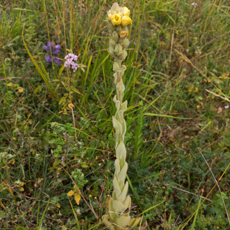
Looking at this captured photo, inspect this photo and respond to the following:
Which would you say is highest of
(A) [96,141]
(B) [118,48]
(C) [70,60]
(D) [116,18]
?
(D) [116,18]

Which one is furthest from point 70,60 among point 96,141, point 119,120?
point 119,120

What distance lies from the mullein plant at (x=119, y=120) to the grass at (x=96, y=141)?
124 mm

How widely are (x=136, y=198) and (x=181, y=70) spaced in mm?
1613

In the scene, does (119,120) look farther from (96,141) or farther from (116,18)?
(96,141)

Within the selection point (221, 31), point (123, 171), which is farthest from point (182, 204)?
point (221, 31)

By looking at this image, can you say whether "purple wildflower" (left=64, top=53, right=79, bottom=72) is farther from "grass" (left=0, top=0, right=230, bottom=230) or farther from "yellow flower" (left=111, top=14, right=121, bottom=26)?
"yellow flower" (left=111, top=14, right=121, bottom=26)

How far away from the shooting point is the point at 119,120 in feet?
3.14

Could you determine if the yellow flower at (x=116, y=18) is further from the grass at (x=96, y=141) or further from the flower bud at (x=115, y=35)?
the grass at (x=96, y=141)

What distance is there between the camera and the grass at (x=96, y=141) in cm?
137

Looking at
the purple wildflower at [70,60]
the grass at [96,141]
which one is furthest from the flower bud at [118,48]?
the purple wildflower at [70,60]

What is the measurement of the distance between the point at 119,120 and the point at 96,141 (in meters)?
0.72

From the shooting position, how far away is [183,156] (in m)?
1.70

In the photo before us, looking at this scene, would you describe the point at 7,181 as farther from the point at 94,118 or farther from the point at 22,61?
the point at 22,61

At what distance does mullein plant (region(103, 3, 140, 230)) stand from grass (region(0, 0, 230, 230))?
0.12 meters
